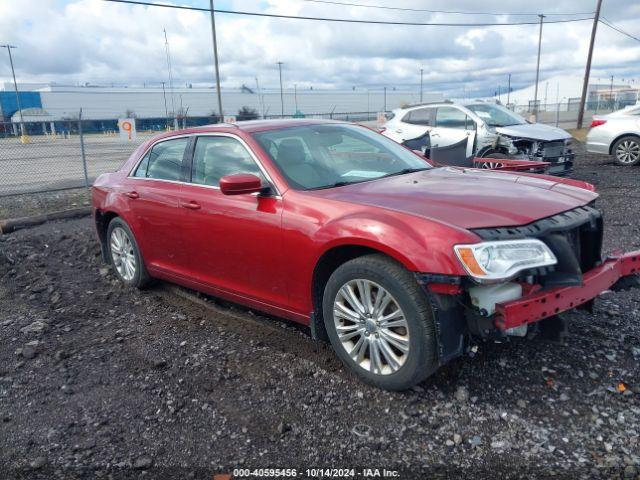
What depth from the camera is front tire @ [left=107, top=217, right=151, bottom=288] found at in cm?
542

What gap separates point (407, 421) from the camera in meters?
3.14

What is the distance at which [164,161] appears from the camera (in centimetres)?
511

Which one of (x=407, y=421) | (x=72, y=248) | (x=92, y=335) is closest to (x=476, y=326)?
(x=407, y=421)

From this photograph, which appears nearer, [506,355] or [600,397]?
[600,397]

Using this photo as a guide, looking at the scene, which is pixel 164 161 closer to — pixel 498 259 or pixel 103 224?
pixel 103 224

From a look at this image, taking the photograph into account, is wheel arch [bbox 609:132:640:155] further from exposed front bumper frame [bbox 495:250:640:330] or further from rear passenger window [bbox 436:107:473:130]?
exposed front bumper frame [bbox 495:250:640:330]

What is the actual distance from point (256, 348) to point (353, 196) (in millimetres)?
1370

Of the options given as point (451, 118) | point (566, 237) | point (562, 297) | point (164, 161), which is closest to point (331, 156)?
point (164, 161)

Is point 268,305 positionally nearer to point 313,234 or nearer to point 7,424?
point 313,234

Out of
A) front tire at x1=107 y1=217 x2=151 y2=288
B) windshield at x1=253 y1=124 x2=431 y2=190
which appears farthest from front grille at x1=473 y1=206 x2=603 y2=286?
front tire at x1=107 y1=217 x2=151 y2=288

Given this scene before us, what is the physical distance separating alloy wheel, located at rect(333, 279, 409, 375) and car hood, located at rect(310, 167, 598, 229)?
53 centimetres

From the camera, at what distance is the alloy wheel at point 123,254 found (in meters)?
5.57

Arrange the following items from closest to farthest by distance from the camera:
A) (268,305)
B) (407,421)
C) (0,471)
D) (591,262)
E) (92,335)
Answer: (0,471)
(407,421)
(591,262)
(268,305)
(92,335)

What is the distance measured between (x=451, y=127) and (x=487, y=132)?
0.83 meters
